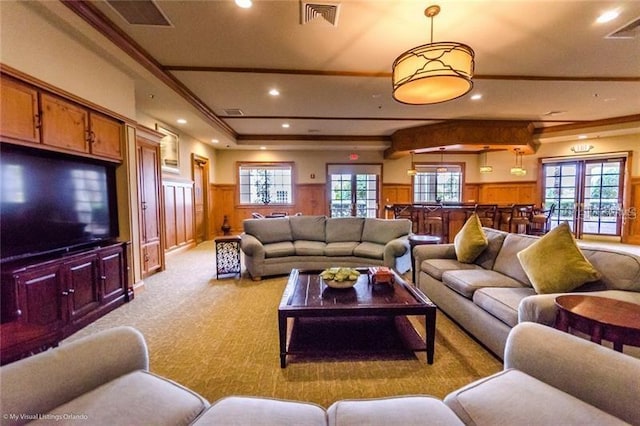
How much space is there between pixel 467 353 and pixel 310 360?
125 centimetres

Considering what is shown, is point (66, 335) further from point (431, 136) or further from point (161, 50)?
point (431, 136)

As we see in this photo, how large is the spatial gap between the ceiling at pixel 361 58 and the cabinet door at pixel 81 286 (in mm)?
2222

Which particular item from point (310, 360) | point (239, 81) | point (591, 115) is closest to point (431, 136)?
point (591, 115)

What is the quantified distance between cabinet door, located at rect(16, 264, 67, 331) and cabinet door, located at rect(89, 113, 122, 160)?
132cm

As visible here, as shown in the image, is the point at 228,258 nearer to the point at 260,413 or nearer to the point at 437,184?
the point at 260,413

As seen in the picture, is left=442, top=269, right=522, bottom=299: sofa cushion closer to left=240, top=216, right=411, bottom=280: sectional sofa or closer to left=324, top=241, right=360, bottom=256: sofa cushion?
left=240, top=216, right=411, bottom=280: sectional sofa

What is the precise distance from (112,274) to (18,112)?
5.80ft

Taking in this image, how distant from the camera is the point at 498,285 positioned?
254 cm

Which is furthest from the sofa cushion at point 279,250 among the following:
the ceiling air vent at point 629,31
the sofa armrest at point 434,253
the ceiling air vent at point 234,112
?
the ceiling air vent at point 629,31

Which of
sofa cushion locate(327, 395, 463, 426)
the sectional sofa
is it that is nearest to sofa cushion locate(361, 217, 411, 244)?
the sectional sofa

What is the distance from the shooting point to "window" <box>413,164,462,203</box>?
957cm

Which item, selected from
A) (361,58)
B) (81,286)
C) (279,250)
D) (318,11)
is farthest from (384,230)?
(81,286)

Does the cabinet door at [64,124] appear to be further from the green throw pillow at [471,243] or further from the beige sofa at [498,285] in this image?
the green throw pillow at [471,243]

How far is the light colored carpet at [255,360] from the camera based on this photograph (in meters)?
1.92
